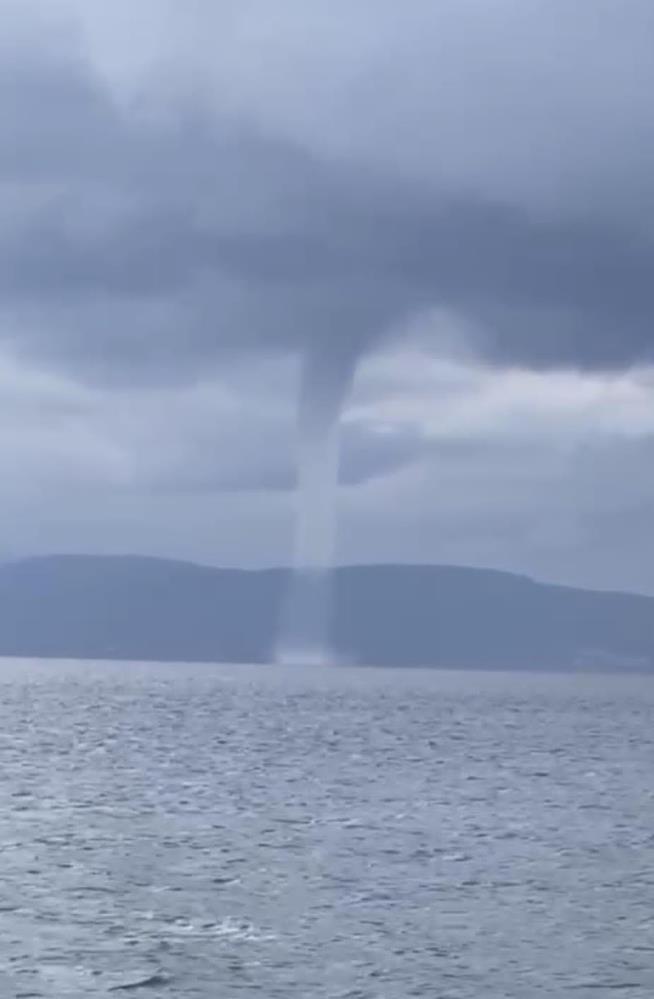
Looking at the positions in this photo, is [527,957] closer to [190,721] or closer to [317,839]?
[317,839]

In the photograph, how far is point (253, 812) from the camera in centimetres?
7206

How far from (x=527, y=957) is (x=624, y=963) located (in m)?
2.14

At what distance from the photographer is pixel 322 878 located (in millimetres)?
52219

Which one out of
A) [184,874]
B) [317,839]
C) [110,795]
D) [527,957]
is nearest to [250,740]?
[110,795]

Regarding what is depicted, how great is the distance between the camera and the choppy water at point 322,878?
38.6 meters

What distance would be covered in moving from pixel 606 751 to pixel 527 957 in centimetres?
9092

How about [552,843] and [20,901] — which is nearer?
[20,901]

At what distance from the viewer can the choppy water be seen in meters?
38.6

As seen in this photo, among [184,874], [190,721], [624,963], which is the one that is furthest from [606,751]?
[624,963]

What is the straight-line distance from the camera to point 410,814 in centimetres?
7294

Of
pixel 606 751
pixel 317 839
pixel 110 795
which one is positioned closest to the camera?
pixel 317 839

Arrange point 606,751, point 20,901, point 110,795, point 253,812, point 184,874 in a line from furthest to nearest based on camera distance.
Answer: point 606,751 → point 110,795 → point 253,812 → point 184,874 → point 20,901

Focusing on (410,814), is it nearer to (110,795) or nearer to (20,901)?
(110,795)

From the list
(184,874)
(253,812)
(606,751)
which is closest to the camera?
(184,874)
